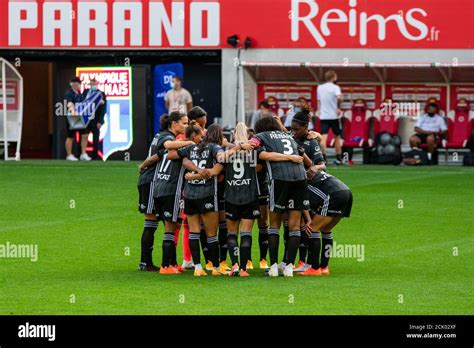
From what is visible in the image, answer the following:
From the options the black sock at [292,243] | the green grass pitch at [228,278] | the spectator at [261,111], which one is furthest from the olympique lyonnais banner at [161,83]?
the black sock at [292,243]

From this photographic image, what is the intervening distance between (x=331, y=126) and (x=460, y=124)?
3.96 metres

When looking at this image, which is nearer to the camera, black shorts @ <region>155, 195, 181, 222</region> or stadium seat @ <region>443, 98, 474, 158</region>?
black shorts @ <region>155, 195, 181, 222</region>

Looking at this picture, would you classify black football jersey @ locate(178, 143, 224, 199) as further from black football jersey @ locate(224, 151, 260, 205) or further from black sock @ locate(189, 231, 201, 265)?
black sock @ locate(189, 231, 201, 265)

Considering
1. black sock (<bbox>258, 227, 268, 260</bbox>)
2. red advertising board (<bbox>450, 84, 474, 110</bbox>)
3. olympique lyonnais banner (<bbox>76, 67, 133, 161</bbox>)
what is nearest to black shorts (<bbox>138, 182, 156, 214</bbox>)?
black sock (<bbox>258, 227, 268, 260</bbox>)

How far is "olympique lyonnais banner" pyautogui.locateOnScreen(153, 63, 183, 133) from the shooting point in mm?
35094

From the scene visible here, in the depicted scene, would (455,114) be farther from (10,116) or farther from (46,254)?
(46,254)

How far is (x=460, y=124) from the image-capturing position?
114 ft

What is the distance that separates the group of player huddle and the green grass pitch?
43 cm

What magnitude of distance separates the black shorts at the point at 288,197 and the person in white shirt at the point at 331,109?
15.1m

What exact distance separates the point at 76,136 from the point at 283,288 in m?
19.3

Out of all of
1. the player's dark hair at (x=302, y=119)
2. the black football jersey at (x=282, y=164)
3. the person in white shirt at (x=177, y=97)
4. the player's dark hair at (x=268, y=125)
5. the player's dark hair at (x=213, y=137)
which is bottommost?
the black football jersey at (x=282, y=164)

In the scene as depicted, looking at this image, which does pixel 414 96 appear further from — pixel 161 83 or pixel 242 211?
pixel 242 211

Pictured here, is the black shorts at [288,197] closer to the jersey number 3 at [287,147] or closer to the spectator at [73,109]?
the jersey number 3 at [287,147]

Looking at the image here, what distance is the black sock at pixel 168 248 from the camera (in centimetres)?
1775
